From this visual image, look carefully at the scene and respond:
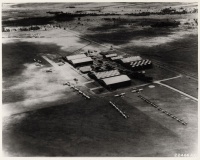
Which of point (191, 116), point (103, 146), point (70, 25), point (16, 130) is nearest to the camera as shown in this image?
point (103, 146)

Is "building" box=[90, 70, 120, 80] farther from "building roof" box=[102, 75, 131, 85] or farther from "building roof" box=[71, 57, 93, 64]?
"building roof" box=[71, 57, 93, 64]

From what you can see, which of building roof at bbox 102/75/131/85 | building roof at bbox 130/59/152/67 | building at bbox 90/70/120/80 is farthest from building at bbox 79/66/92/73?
building roof at bbox 130/59/152/67

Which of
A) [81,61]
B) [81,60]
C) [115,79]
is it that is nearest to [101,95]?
[115,79]

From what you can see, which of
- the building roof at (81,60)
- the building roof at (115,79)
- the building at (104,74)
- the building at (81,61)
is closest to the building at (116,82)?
the building roof at (115,79)

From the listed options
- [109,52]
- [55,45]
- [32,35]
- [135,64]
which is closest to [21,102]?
[135,64]

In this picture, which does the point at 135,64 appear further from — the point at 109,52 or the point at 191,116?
the point at 191,116

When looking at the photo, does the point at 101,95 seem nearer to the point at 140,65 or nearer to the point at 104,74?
the point at 104,74
